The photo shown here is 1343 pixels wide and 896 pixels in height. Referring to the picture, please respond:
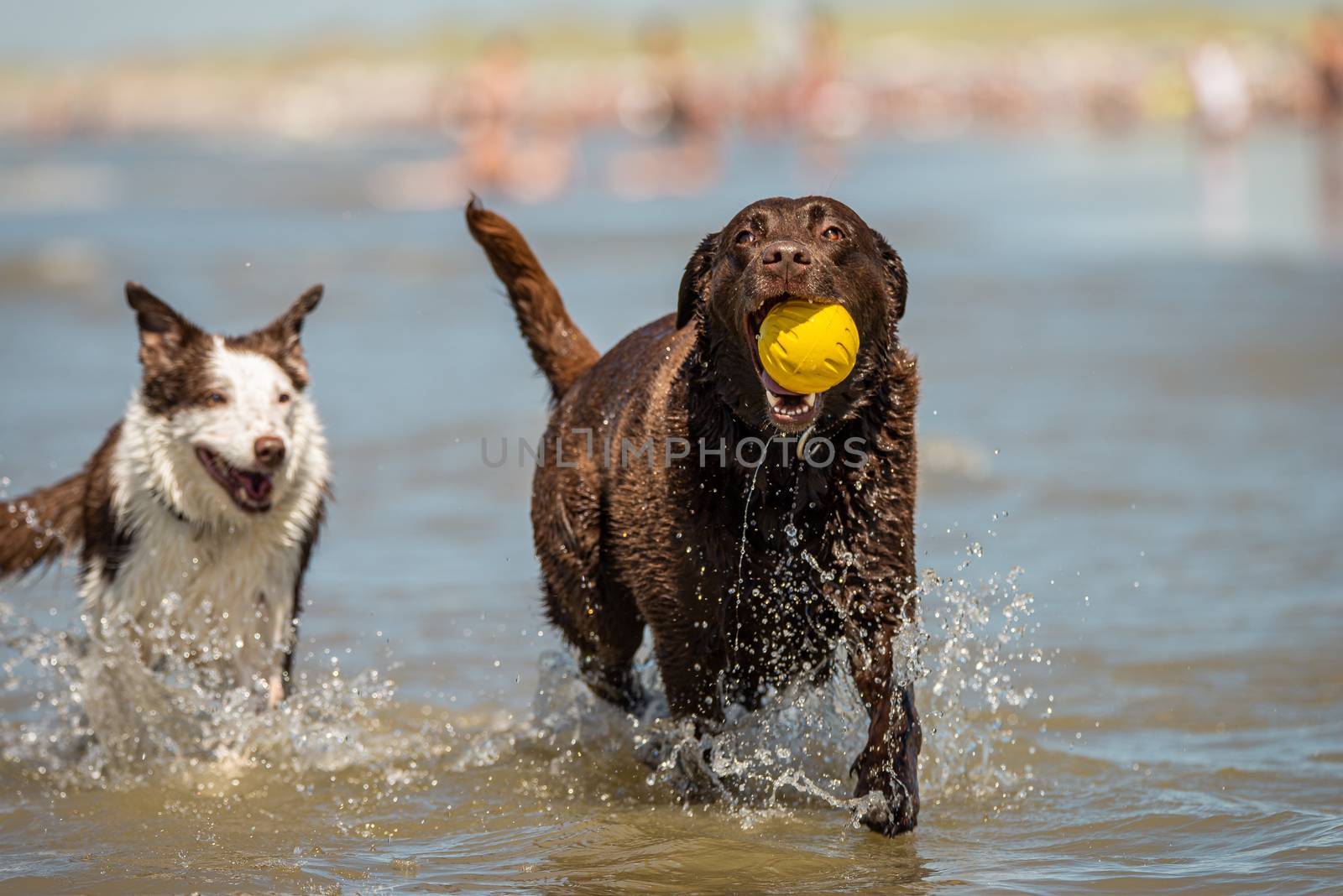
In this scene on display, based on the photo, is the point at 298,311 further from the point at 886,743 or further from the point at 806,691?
the point at 886,743

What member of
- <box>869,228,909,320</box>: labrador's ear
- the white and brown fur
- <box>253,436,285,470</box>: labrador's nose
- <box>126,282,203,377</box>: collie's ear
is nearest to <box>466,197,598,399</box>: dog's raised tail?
the white and brown fur

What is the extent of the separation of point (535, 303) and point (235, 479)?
3.99 ft

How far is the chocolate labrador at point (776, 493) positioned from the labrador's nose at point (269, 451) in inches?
48.6

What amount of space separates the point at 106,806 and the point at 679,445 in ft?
7.33

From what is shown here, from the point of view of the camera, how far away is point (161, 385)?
5.68 meters

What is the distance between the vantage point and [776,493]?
4.56 meters

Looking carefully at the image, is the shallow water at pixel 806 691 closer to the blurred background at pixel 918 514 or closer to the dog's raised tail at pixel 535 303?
the blurred background at pixel 918 514

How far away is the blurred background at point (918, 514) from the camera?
4.89m

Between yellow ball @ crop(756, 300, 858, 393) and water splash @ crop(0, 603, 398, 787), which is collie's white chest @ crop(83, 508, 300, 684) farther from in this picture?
yellow ball @ crop(756, 300, 858, 393)

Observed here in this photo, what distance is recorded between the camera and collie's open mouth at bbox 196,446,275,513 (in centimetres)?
563

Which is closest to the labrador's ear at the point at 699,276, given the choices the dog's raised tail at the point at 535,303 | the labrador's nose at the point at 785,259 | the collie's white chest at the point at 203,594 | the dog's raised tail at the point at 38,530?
the labrador's nose at the point at 785,259

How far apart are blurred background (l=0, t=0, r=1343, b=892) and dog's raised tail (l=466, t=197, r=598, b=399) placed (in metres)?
1.10

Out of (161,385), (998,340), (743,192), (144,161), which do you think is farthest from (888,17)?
(161,385)

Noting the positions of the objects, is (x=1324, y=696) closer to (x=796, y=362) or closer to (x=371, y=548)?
(x=796, y=362)
